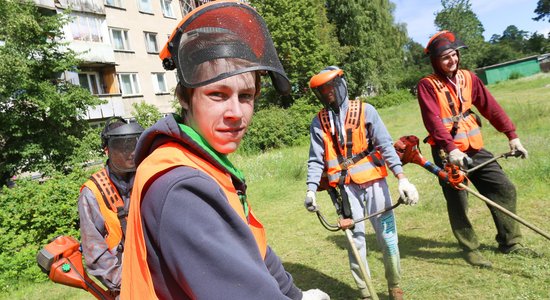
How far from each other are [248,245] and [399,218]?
5608 millimetres

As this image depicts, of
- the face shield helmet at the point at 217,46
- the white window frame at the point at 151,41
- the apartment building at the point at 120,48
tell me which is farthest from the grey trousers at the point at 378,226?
the white window frame at the point at 151,41

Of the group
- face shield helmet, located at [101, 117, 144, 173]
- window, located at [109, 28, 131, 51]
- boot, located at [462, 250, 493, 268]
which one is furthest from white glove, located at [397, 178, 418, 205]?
window, located at [109, 28, 131, 51]

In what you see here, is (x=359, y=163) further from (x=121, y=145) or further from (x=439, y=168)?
(x=121, y=145)

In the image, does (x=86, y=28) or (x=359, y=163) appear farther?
(x=86, y=28)

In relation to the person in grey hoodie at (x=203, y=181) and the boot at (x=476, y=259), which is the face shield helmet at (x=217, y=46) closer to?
the person in grey hoodie at (x=203, y=181)

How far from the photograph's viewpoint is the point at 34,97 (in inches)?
588

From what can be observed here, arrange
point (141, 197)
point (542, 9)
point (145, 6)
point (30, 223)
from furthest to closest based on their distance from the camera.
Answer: point (542, 9)
point (145, 6)
point (30, 223)
point (141, 197)

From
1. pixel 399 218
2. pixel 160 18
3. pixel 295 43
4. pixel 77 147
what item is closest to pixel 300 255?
pixel 399 218

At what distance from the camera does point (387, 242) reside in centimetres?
370

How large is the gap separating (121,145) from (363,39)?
32066 millimetres

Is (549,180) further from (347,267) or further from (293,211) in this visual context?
(293,211)

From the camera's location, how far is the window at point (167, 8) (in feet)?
101

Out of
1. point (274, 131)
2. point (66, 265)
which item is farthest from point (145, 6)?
point (66, 265)

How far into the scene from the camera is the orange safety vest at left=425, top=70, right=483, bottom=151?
4.16 m
